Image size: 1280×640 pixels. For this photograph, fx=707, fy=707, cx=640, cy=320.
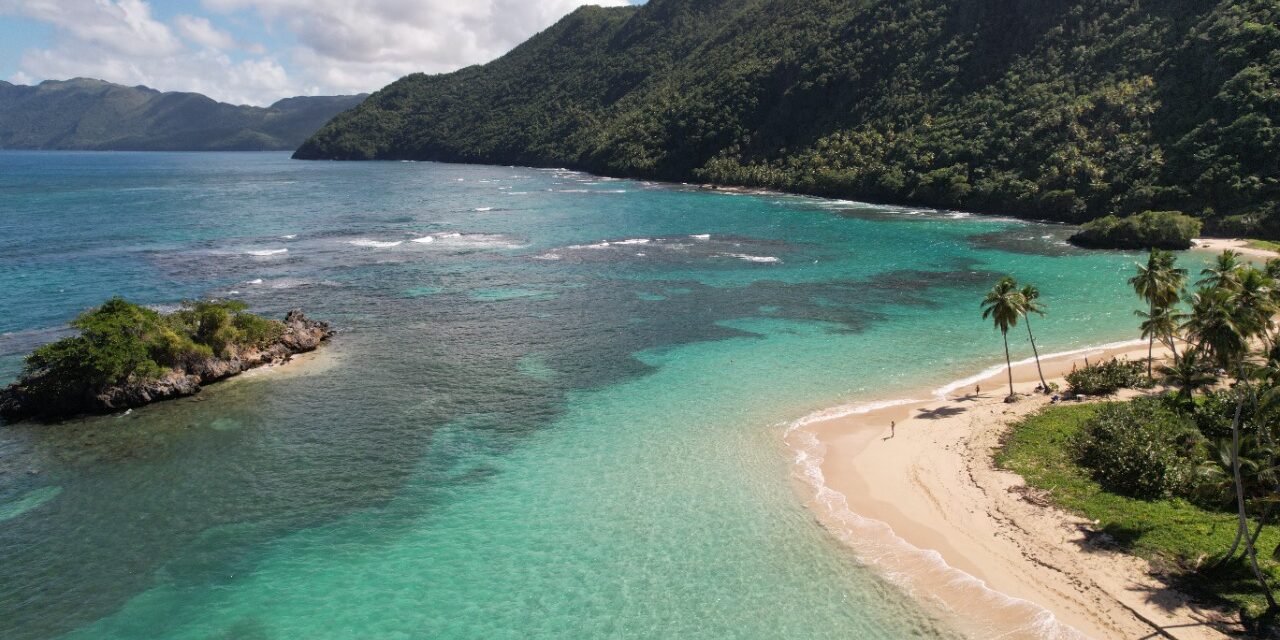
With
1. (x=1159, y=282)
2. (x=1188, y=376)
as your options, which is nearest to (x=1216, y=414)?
(x=1188, y=376)

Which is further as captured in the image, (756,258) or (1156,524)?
(756,258)

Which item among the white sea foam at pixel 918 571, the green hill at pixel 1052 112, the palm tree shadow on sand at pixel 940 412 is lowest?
the white sea foam at pixel 918 571

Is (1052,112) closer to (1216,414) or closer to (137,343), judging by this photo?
(1216,414)

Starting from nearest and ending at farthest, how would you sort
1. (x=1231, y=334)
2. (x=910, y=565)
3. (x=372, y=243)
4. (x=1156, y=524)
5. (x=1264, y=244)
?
(x=1231, y=334) → (x=910, y=565) → (x=1156, y=524) → (x=1264, y=244) → (x=372, y=243)

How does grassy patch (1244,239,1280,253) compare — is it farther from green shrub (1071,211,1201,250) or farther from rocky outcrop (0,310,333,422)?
rocky outcrop (0,310,333,422)

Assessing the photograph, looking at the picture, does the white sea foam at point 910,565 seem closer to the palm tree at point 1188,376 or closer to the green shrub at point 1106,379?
the green shrub at point 1106,379

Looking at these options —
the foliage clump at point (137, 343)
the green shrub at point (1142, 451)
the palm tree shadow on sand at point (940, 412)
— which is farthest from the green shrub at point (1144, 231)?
the foliage clump at point (137, 343)

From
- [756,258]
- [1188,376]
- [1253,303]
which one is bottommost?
[1188,376]

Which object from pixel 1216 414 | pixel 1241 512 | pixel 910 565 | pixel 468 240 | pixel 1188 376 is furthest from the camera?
pixel 468 240
